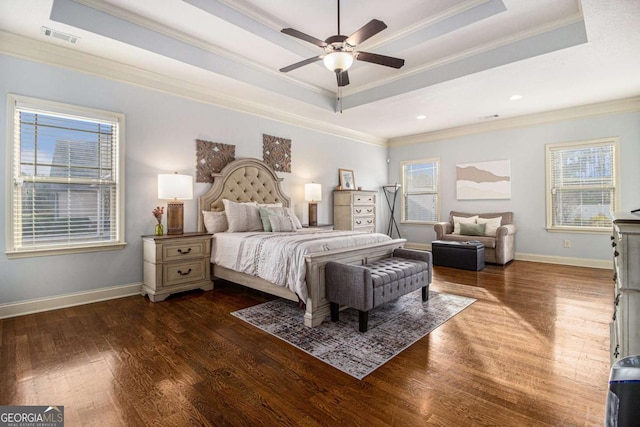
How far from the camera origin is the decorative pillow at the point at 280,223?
4.19 meters

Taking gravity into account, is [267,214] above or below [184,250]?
above

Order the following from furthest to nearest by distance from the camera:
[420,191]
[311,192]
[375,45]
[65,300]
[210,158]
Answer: [420,191], [311,192], [210,158], [375,45], [65,300]

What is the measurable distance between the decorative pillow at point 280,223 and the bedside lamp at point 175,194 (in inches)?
42.5

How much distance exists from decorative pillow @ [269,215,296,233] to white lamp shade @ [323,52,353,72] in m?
2.10

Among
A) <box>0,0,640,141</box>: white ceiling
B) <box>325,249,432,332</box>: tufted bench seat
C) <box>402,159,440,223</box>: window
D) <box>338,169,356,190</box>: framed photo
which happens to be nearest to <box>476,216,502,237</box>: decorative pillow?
<box>402,159,440,223</box>: window

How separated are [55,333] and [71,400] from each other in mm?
1243

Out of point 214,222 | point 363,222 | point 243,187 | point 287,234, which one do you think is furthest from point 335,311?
point 363,222

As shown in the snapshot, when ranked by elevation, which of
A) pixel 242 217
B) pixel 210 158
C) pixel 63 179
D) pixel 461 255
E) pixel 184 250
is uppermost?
pixel 210 158

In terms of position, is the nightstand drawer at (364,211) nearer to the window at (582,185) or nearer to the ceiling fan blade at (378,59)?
the window at (582,185)

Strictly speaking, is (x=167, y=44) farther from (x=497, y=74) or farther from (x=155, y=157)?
(x=497, y=74)

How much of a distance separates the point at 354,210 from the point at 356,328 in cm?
363

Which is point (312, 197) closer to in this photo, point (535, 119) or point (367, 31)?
point (367, 31)

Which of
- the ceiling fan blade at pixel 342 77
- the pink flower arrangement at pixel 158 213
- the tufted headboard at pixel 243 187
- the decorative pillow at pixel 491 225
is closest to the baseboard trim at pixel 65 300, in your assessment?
the pink flower arrangement at pixel 158 213

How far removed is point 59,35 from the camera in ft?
9.84
